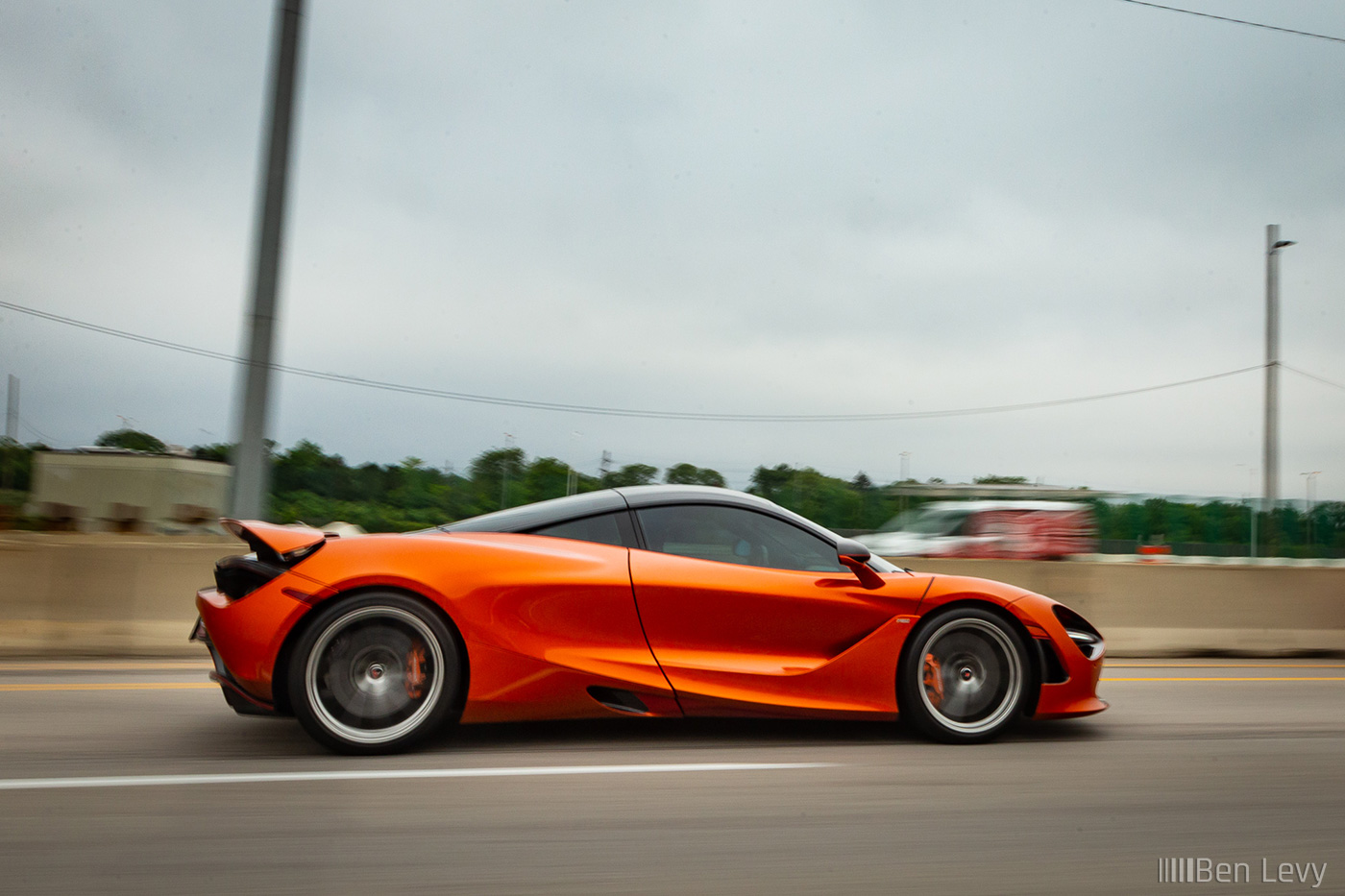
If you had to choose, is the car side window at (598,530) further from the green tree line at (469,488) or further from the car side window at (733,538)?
the green tree line at (469,488)

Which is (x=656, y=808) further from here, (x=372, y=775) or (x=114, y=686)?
(x=114, y=686)

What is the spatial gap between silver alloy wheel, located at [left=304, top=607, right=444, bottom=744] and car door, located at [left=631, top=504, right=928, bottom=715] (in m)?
0.95

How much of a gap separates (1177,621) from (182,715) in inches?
302

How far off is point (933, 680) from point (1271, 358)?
27.2 m

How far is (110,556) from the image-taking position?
7.11 metres

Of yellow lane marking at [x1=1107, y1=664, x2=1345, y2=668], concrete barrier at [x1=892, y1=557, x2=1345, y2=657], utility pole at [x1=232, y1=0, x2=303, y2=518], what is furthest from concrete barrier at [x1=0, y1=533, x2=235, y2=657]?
yellow lane marking at [x1=1107, y1=664, x2=1345, y2=668]

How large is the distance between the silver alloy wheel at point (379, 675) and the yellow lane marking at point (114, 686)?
7.03 ft

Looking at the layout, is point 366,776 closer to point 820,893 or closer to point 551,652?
point 551,652

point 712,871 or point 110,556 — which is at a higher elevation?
point 110,556

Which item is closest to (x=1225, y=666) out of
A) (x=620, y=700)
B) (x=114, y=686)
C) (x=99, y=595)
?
(x=620, y=700)

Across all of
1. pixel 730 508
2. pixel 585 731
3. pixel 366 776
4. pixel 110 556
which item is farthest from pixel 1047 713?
pixel 110 556

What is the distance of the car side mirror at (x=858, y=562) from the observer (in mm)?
4551

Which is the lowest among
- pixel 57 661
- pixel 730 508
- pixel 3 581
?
pixel 57 661

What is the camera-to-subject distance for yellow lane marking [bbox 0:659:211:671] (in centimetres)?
644
